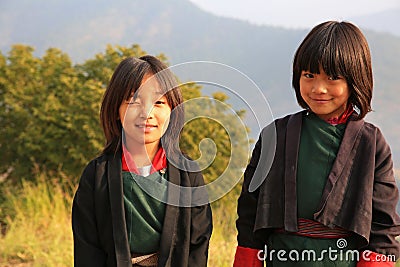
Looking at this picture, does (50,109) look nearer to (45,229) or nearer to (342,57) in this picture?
(45,229)

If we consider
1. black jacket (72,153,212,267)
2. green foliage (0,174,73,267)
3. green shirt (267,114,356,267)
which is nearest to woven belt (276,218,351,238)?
green shirt (267,114,356,267)

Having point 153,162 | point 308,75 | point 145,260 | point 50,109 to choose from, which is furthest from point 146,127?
point 50,109

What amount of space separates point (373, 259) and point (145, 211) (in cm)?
89

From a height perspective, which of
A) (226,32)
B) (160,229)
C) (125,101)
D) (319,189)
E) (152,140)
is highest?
(226,32)

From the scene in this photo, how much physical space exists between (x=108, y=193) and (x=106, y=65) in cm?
439

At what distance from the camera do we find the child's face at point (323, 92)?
95.9 inches

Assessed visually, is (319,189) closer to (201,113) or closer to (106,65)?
(201,113)

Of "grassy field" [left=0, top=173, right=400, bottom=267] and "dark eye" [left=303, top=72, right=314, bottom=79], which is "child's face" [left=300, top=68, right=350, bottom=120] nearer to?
"dark eye" [left=303, top=72, right=314, bottom=79]

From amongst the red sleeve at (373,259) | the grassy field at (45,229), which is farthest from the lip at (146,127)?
the grassy field at (45,229)

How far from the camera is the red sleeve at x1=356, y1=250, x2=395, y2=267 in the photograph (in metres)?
2.43

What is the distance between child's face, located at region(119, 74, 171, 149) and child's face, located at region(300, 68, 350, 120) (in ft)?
1.82

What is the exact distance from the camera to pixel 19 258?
498cm

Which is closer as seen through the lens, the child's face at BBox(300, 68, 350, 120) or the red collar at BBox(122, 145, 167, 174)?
the child's face at BBox(300, 68, 350, 120)

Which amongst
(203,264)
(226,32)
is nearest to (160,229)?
(203,264)
